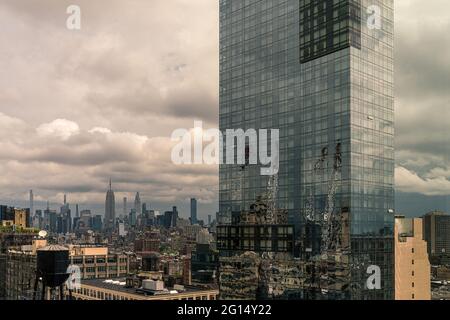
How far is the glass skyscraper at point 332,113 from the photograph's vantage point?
65688 millimetres

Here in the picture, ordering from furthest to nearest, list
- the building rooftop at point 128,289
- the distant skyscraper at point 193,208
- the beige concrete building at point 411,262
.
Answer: the distant skyscraper at point 193,208
the beige concrete building at point 411,262
the building rooftop at point 128,289

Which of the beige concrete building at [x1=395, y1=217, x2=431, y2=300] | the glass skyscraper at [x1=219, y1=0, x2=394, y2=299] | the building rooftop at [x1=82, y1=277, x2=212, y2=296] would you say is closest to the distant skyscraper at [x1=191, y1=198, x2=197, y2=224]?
the glass skyscraper at [x1=219, y1=0, x2=394, y2=299]

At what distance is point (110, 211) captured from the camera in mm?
103688

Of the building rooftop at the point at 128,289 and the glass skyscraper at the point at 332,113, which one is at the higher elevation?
the glass skyscraper at the point at 332,113

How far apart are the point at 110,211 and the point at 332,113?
50320 millimetres

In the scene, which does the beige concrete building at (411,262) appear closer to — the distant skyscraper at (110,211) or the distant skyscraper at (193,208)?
the distant skyscraper at (193,208)

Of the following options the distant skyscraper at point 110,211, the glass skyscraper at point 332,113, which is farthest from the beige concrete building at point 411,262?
the distant skyscraper at point 110,211

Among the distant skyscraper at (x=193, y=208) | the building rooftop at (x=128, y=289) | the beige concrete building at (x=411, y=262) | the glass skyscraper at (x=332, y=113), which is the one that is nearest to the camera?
the building rooftop at (x=128, y=289)

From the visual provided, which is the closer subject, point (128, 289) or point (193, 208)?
point (128, 289)

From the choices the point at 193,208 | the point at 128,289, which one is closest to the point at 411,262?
the point at 193,208

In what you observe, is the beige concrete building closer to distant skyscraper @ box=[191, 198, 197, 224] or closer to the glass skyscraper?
the glass skyscraper

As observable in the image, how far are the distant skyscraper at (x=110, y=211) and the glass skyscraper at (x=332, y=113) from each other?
21.8 m

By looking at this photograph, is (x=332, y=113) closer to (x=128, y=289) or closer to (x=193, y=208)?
(x=193, y=208)

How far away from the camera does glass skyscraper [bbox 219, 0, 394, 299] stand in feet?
216
